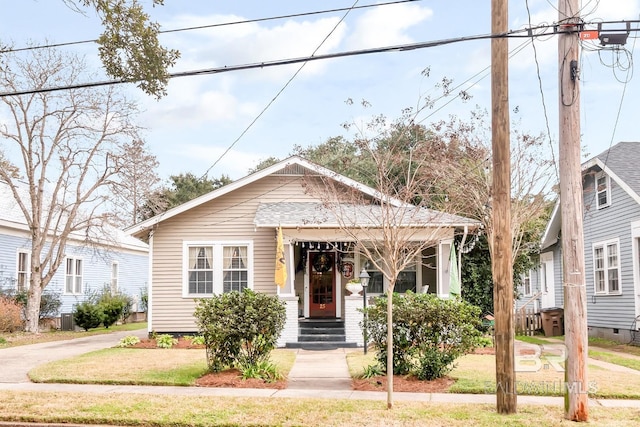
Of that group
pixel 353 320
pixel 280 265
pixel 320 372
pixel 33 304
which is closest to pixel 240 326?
pixel 320 372

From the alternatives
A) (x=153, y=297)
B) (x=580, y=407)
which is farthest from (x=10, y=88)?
(x=580, y=407)

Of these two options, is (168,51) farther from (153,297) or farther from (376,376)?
(153,297)

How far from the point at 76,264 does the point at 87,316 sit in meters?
4.34

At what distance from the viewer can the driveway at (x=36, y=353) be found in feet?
45.2

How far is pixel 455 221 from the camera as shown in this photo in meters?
19.1

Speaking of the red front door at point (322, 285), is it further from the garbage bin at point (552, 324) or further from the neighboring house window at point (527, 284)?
the neighboring house window at point (527, 284)

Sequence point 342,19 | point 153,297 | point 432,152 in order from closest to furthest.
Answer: point 342,19 < point 432,152 < point 153,297

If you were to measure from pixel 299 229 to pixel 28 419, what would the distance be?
1104 cm

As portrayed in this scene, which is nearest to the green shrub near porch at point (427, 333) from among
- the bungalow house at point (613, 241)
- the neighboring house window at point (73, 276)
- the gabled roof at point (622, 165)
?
the bungalow house at point (613, 241)

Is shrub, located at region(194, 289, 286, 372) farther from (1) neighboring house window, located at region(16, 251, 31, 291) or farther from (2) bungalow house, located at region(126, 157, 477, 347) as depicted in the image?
(1) neighboring house window, located at region(16, 251, 31, 291)

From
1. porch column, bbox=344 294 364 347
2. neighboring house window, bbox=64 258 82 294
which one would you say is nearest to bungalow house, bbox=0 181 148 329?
neighboring house window, bbox=64 258 82 294

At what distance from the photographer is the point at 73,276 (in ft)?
101

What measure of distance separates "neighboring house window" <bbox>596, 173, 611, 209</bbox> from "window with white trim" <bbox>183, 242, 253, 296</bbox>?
1128cm

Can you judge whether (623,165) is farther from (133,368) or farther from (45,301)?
(45,301)
